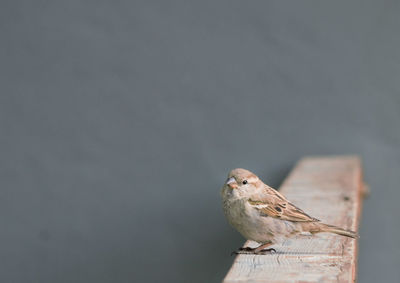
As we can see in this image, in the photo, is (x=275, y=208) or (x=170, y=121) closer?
(x=275, y=208)

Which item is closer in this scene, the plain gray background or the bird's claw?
the bird's claw

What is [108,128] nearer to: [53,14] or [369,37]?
[53,14]

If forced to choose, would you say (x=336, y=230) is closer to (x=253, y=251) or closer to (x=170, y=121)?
(x=253, y=251)

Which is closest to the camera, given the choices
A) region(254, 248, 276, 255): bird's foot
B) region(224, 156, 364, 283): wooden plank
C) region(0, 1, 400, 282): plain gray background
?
region(224, 156, 364, 283): wooden plank

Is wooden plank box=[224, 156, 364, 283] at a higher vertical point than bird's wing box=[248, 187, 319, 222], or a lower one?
lower

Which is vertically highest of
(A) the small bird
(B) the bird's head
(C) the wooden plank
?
(B) the bird's head

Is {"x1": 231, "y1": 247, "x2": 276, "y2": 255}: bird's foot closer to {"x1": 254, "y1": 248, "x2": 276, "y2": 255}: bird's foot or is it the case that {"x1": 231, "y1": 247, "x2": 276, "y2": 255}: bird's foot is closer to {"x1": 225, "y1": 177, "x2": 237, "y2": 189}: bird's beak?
{"x1": 254, "y1": 248, "x2": 276, "y2": 255}: bird's foot

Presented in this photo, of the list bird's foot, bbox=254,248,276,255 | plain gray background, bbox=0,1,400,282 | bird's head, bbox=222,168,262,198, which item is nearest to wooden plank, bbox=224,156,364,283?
bird's foot, bbox=254,248,276,255

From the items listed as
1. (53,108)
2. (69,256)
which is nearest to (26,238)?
(69,256)

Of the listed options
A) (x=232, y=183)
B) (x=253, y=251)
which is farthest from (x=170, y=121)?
(x=253, y=251)
